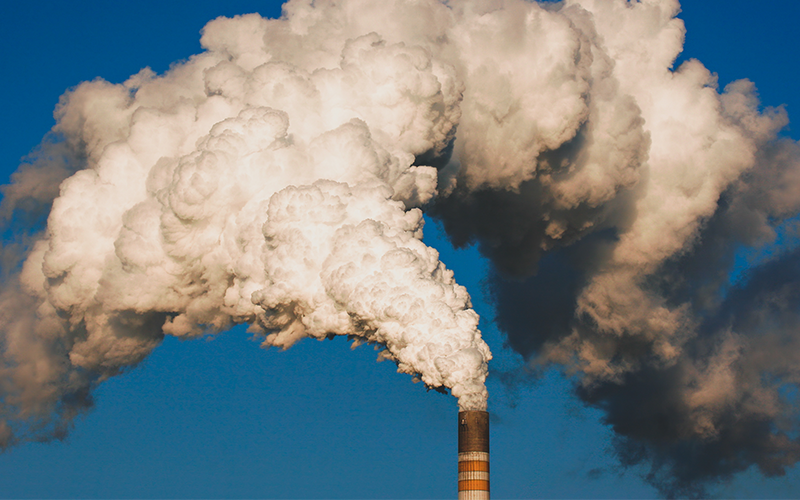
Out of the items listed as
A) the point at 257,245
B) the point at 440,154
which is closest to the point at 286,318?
the point at 257,245

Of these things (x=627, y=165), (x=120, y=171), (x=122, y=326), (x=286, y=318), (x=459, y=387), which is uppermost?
(x=627, y=165)

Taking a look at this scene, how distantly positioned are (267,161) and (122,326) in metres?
25.7

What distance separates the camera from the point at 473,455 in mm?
76938

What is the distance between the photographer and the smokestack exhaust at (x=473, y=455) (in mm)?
76125

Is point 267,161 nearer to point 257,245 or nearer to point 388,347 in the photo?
point 257,245

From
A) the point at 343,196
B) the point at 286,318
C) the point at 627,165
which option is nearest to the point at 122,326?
the point at 286,318

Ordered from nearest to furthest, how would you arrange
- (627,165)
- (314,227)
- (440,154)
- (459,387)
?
(459,387), (314,227), (440,154), (627,165)

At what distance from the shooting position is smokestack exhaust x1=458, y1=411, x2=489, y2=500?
250 feet

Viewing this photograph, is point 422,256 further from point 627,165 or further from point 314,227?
point 627,165

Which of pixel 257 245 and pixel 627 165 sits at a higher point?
pixel 627 165

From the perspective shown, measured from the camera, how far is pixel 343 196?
263 feet

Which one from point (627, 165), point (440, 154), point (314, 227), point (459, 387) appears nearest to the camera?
point (459, 387)

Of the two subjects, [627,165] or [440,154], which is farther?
[627,165]

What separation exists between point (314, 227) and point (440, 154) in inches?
726
